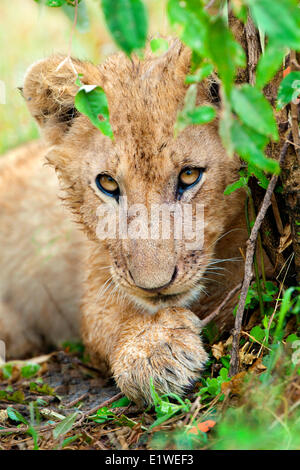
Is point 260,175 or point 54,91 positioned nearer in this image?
point 260,175

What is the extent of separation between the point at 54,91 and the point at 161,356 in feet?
5.95

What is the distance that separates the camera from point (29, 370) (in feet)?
14.4

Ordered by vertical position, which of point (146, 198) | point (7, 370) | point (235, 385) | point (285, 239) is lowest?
point (7, 370)

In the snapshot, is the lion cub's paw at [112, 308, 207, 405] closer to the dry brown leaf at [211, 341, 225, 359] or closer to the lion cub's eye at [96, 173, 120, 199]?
the dry brown leaf at [211, 341, 225, 359]

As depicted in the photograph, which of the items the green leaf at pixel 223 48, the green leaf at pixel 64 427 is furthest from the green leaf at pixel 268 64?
the green leaf at pixel 64 427

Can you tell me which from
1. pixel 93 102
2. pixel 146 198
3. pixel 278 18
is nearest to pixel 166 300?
pixel 146 198

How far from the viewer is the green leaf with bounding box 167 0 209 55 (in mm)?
1920

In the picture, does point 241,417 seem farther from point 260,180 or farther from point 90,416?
point 260,180

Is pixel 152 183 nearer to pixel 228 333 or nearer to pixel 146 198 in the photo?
pixel 146 198

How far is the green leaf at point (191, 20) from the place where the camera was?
1.92 metres

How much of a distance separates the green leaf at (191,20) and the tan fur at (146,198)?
88cm

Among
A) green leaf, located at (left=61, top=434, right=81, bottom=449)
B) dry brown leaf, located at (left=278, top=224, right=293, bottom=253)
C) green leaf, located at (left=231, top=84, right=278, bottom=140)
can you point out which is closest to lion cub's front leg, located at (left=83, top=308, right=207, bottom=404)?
green leaf, located at (left=61, top=434, right=81, bottom=449)

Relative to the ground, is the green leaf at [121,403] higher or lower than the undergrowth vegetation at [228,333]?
lower

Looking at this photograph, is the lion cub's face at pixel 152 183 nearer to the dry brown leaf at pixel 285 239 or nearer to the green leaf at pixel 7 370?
the dry brown leaf at pixel 285 239
